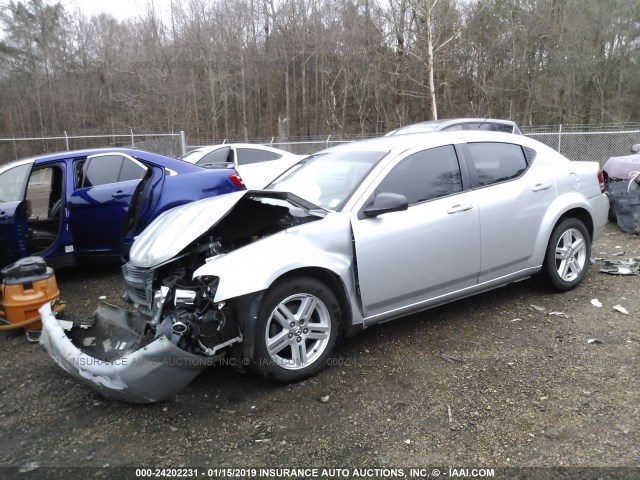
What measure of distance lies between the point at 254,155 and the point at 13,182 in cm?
586

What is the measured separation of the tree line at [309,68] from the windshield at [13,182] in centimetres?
2221

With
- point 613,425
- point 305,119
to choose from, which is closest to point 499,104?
point 305,119

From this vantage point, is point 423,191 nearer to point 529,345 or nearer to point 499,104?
point 529,345

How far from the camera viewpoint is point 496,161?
14.5 feet

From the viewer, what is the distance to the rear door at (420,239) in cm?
360

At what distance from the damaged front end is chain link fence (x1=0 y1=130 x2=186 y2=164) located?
1410 cm

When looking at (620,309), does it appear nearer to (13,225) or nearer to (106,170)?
(106,170)

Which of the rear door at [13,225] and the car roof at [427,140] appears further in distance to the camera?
the rear door at [13,225]

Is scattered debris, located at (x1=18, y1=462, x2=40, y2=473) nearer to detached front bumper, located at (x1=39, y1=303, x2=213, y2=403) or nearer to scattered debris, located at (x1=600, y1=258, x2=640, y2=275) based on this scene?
detached front bumper, located at (x1=39, y1=303, x2=213, y2=403)

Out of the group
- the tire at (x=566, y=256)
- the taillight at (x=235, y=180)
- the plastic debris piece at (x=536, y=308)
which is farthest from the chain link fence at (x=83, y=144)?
the plastic debris piece at (x=536, y=308)

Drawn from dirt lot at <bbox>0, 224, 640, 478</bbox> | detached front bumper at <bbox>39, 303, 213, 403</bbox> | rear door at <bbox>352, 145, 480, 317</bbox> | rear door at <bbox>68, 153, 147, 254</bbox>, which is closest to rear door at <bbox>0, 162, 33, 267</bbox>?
rear door at <bbox>68, 153, 147, 254</bbox>

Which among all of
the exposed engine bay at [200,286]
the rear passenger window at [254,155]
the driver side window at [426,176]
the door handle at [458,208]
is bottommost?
the exposed engine bay at [200,286]

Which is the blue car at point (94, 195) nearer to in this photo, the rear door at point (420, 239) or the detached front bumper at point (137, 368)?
the detached front bumper at point (137, 368)

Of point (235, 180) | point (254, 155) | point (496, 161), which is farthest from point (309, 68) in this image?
point (496, 161)
